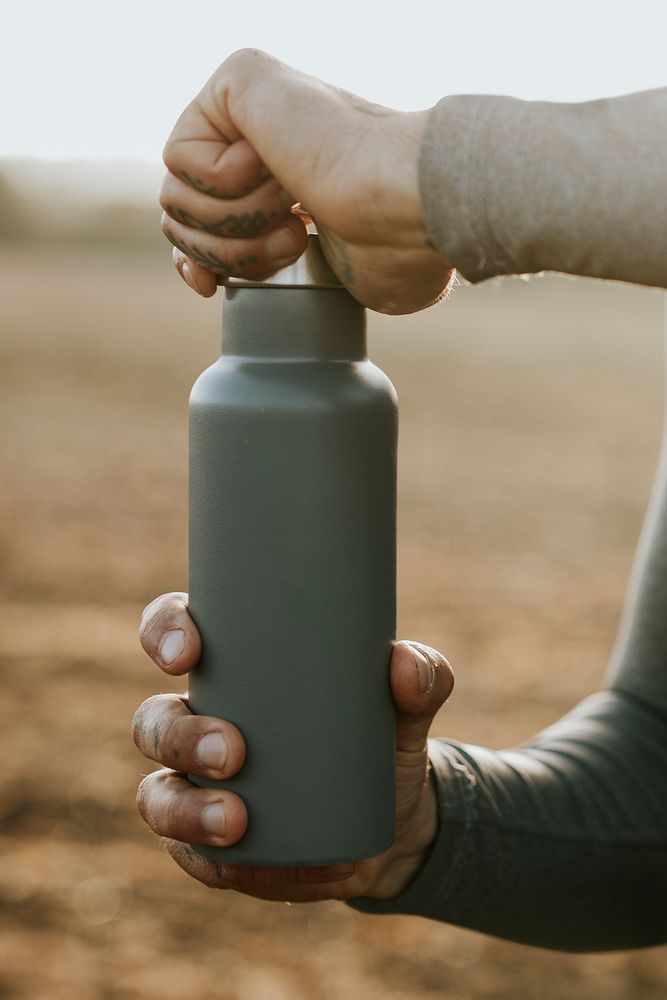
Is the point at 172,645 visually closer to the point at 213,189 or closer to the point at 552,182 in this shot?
the point at 213,189

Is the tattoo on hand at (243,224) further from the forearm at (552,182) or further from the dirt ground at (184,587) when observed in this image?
the dirt ground at (184,587)

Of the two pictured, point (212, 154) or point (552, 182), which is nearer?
point (552, 182)

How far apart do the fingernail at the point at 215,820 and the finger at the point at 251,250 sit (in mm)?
578

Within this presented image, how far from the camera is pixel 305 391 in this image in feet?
3.99

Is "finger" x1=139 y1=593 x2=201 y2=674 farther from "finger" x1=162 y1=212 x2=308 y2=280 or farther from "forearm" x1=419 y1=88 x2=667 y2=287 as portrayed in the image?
"forearm" x1=419 y1=88 x2=667 y2=287

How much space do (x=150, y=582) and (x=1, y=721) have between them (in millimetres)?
1996

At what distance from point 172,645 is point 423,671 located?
297 millimetres

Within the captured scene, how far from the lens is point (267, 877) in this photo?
57.5 inches

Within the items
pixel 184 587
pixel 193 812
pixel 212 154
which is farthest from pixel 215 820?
pixel 184 587

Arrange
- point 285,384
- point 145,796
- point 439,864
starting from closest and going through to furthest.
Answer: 1. point 285,384
2. point 145,796
3. point 439,864

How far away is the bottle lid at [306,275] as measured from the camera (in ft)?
4.14

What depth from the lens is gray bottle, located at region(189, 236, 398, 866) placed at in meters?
1.22

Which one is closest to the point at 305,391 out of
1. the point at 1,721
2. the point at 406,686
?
the point at 406,686

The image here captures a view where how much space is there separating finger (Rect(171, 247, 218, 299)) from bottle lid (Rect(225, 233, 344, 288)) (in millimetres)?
65
